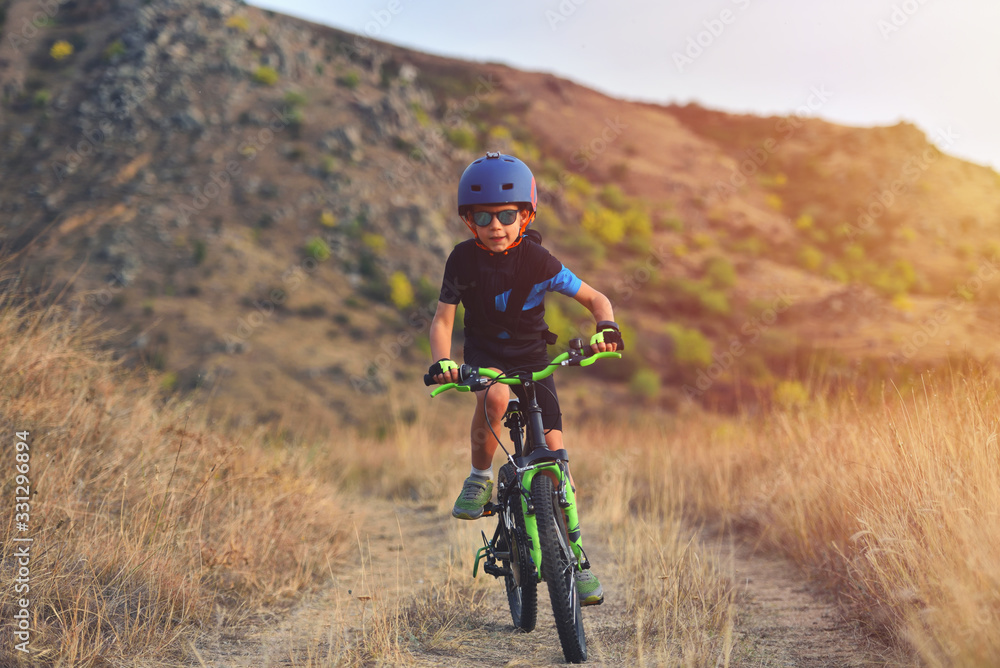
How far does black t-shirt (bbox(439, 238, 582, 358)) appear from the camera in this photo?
157 inches

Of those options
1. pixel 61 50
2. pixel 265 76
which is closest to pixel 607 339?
pixel 265 76

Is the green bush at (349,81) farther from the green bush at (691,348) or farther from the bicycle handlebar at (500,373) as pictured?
the bicycle handlebar at (500,373)

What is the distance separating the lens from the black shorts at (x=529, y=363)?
3.96 meters

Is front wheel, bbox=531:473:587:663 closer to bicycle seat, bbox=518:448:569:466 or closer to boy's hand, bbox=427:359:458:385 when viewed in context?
bicycle seat, bbox=518:448:569:466

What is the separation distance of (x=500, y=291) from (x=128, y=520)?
2.78 m

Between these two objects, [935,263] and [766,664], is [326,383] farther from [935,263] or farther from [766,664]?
[935,263]

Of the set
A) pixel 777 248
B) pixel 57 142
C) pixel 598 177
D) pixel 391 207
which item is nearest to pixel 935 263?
pixel 777 248

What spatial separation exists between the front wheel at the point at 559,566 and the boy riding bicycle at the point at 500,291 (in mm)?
163

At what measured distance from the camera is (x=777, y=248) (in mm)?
67000

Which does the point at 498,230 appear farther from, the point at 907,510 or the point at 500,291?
the point at 907,510

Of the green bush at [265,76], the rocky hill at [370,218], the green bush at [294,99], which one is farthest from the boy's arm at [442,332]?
the green bush at [265,76]

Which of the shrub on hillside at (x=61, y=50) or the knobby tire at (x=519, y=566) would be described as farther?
the shrub on hillside at (x=61, y=50)

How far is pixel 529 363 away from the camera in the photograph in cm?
397

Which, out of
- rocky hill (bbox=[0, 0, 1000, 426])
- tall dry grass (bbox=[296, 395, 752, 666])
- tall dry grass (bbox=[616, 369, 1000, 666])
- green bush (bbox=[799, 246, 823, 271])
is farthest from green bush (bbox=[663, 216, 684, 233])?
tall dry grass (bbox=[616, 369, 1000, 666])
